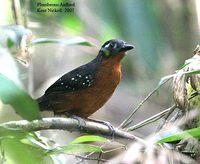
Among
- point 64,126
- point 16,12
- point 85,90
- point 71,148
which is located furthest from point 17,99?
point 85,90

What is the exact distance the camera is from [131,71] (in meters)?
6.28

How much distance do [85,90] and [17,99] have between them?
2.76 m

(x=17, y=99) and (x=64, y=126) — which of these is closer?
(x=17, y=99)

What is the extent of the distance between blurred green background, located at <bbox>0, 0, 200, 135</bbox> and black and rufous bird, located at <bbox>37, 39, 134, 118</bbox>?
0.67 ft

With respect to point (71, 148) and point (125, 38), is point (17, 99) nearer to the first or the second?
point (71, 148)

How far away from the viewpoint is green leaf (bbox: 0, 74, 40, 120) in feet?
2.98

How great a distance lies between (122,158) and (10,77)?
1.01ft

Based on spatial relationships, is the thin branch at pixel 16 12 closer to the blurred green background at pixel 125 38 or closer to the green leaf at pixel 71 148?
the blurred green background at pixel 125 38

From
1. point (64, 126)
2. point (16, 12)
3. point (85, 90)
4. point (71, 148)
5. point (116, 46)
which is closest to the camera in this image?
point (71, 148)

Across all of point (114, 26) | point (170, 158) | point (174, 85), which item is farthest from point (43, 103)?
point (170, 158)

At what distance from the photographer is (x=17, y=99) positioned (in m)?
0.95

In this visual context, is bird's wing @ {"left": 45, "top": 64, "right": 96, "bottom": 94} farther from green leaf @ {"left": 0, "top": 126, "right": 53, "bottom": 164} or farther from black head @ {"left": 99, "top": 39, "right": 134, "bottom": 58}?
green leaf @ {"left": 0, "top": 126, "right": 53, "bottom": 164}

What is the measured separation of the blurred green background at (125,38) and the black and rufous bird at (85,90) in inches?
8.1

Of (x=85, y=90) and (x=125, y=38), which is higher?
(x=125, y=38)
